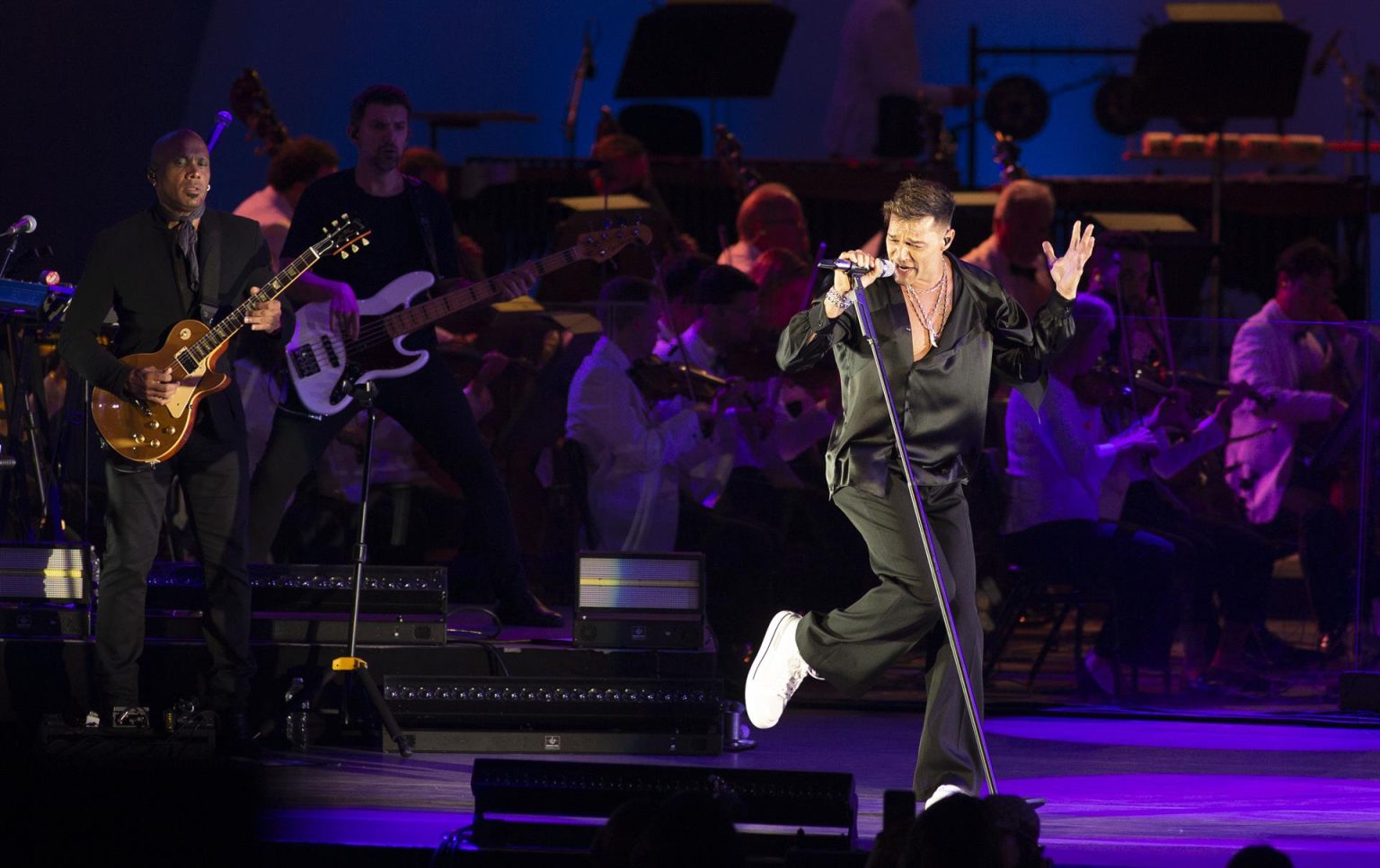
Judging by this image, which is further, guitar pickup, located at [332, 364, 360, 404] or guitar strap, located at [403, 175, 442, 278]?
guitar strap, located at [403, 175, 442, 278]

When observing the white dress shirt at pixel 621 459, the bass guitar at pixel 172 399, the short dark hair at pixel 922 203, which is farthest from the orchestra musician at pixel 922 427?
the white dress shirt at pixel 621 459

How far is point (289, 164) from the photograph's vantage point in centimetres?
834

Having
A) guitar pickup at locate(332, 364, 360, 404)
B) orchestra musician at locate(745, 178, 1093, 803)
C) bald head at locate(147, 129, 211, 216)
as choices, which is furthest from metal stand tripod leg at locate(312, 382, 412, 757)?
orchestra musician at locate(745, 178, 1093, 803)

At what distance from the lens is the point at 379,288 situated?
22.7 feet

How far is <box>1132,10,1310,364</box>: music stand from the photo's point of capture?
427 inches

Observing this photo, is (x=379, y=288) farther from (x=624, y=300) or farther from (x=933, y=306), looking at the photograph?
(x=933, y=306)

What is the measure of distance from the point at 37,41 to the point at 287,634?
3.07 m

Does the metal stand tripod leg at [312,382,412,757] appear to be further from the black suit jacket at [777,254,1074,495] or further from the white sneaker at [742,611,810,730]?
the black suit jacket at [777,254,1074,495]

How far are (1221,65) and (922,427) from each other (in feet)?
20.5

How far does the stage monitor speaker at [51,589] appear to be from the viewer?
21.8ft

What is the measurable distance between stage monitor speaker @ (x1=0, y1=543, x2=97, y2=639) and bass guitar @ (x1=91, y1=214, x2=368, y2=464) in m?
0.72

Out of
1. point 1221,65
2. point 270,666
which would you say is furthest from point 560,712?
point 1221,65

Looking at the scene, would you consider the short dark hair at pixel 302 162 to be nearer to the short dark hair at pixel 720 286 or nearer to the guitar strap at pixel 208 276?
the short dark hair at pixel 720 286

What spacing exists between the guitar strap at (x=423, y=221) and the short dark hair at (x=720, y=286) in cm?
145
